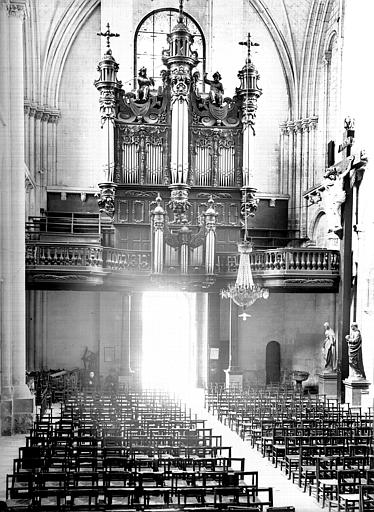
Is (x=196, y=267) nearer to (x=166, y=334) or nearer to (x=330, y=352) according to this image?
(x=330, y=352)

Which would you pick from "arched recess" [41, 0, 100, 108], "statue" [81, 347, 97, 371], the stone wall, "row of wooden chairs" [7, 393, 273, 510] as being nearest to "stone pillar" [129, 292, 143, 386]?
"statue" [81, 347, 97, 371]

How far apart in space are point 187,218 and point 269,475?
16239mm

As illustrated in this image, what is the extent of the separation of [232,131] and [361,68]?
6.19 m

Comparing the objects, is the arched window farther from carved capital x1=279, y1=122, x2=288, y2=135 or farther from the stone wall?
the stone wall

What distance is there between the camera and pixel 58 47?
35656 millimetres

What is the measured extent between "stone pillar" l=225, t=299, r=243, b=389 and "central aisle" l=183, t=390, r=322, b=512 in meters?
6.45

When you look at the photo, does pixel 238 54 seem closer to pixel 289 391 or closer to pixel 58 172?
pixel 58 172

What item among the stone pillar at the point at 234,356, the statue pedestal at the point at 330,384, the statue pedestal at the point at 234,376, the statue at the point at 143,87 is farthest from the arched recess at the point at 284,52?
the statue pedestal at the point at 330,384

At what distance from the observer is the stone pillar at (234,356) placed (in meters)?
31.6

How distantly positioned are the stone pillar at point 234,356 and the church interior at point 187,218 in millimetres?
74

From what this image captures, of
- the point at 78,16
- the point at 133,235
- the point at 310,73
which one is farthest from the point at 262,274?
the point at 78,16

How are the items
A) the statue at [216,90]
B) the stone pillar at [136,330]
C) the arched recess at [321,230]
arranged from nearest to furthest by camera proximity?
the arched recess at [321,230]
the statue at [216,90]
the stone pillar at [136,330]

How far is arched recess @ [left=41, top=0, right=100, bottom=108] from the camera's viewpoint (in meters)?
35.3

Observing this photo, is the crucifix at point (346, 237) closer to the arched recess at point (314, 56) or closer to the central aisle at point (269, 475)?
the central aisle at point (269, 475)
